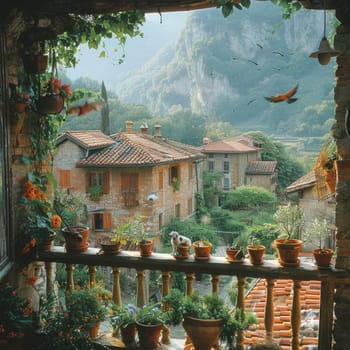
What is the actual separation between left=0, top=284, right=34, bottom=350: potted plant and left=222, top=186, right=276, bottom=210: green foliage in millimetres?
20403

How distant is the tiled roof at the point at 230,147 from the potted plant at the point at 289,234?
65.8 feet

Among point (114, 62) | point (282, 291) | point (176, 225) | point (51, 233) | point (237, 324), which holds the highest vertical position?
point (114, 62)

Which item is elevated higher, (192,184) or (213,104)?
(213,104)

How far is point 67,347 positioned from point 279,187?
23.2m

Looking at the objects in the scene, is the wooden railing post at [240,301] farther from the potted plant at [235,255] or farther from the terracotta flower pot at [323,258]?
the terracotta flower pot at [323,258]

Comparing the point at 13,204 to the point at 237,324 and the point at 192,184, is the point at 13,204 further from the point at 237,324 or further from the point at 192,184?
the point at 192,184

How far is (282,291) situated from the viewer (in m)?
3.91

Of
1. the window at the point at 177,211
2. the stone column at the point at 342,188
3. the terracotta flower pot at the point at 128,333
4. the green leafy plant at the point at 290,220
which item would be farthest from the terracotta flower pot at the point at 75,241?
the window at the point at 177,211

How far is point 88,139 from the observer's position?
16.5m

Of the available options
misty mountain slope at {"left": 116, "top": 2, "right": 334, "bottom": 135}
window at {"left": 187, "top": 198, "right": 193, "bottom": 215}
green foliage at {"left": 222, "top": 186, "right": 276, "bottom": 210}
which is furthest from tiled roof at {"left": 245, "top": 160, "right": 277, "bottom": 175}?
window at {"left": 187, "top": 198, "right": 193, "bottom": 215}

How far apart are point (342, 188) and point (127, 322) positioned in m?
1.65

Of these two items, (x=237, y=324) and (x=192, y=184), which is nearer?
(x=237, y=324)

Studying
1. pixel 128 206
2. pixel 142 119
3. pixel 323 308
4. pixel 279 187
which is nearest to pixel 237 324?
pixel 323 308

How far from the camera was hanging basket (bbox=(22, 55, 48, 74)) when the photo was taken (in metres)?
2.92
